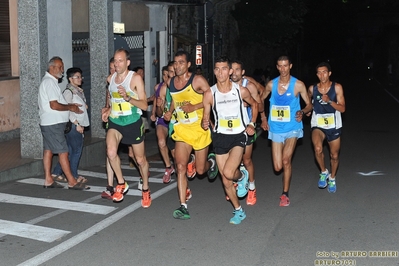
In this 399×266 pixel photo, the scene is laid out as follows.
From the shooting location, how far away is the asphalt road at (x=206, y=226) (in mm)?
7543

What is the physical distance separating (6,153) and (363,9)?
90.1 metres

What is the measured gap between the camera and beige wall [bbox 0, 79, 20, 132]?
15.9 metres

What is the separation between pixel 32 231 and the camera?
8688mm

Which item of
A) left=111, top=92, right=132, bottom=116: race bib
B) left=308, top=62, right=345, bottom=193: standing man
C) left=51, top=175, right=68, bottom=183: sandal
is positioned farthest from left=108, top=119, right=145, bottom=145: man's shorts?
left=51, top=175, right=68, bottom=183: sandal

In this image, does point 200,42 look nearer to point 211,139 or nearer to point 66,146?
point 66,146

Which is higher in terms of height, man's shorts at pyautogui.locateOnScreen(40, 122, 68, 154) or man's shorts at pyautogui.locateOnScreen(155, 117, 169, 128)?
man's shorts at pyautogui.locateOnScreen(155, 117, 169, 128)

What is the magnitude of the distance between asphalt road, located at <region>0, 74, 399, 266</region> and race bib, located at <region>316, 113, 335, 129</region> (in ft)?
3.33

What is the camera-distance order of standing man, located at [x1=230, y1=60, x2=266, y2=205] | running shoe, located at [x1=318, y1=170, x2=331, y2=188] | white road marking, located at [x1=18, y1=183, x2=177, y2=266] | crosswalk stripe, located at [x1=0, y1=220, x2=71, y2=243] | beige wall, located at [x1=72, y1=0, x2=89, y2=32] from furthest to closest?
beige wall, located at [x1=72, y1=0, x2=89, y2=32]
running shoe, located at [x1=318, y1=170, x2=331, y2=188]
standing man, located at [x1=230, y1=60, x2=266, y2=205]
crosswalk stripe, located at [x1=0, y1=220, x2=71, y2=243]
white road marking, located at [x1=18, y1=183, x2=177, y2=266]

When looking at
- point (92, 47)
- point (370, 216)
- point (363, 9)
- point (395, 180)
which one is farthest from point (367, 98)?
point (363, 9)

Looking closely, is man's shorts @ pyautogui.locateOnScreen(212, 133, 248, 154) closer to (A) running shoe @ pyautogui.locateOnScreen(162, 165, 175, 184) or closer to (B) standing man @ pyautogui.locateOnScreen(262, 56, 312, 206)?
(B) standing man @ pyautogui.locateOnScreen(262, 56, 312, 206)

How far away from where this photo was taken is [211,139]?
971cm

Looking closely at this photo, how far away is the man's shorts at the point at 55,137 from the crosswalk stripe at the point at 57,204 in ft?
3.44

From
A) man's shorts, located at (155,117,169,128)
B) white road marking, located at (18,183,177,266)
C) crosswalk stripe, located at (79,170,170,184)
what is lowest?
crosswalk stripe, located at (79,170,170,184)

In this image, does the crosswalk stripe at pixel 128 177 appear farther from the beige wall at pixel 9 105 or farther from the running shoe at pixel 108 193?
the beige wall at pixel 9 105
